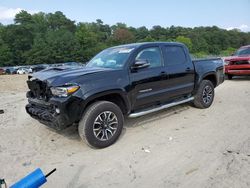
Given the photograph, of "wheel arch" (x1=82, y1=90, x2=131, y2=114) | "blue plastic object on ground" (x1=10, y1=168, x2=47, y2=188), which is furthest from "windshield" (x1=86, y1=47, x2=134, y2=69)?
"blue plastic object on ground" (x1=10, y1=168, x2=47, y2=188)

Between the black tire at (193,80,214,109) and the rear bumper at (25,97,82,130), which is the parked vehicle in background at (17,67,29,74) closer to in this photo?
the black tire at (193,80,214,109)

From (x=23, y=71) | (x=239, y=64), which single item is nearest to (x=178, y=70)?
(x=239, y=64)

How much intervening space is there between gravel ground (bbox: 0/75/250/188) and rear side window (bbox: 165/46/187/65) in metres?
1.33

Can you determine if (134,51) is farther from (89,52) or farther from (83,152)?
(89,52)

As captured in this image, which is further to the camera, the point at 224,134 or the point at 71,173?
the point at 224,134

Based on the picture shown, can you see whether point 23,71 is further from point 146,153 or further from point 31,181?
point 31,181

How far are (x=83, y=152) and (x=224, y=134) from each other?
8.76ft

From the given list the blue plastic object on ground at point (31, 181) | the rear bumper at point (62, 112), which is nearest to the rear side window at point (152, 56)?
the rear bumper at point (62, 112)

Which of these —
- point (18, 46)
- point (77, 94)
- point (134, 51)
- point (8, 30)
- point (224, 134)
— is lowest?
point (224, 134)

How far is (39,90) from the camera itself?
467cm

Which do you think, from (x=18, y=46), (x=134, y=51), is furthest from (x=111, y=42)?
(x=134, y=51)

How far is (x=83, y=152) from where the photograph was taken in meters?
4.39

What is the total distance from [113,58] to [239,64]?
27.3ft

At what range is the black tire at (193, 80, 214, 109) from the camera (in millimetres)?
6715
